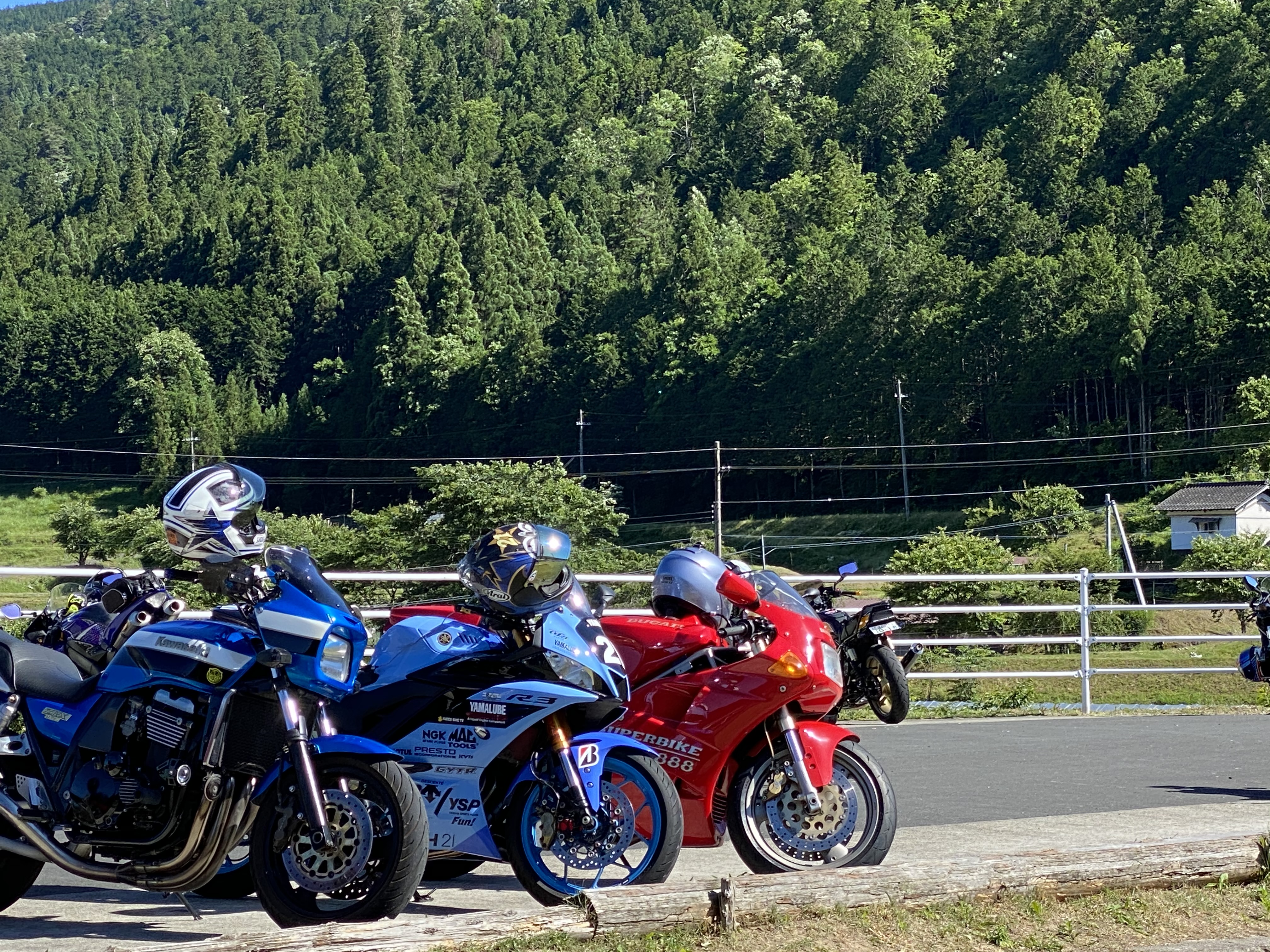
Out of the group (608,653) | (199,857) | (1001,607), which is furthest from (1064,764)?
(199,857)

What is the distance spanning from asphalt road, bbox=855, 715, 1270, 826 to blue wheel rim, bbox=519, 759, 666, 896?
7.42 ft

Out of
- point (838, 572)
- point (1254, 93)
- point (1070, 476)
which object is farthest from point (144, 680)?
point (1254, 93)

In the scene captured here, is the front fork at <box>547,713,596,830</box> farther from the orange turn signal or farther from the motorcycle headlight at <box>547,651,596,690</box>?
the orange turn signal

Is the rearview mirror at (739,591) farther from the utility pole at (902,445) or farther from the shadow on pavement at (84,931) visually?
the utility pole at (902,445)

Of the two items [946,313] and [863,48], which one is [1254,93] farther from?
[863,48]

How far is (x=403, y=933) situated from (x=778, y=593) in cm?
227

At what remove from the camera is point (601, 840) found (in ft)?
17.0

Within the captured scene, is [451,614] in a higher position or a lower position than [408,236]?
lower

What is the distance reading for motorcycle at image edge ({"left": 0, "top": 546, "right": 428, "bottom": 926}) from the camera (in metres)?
4.78

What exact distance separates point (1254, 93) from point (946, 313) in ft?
143

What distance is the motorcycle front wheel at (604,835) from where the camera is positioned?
17.0 ft

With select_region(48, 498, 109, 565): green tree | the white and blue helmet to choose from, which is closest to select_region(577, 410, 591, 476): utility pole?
select_region(48, 498, 109, 565): green tree

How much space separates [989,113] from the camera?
564ft

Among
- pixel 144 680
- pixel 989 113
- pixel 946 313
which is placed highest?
pixel 989 113
